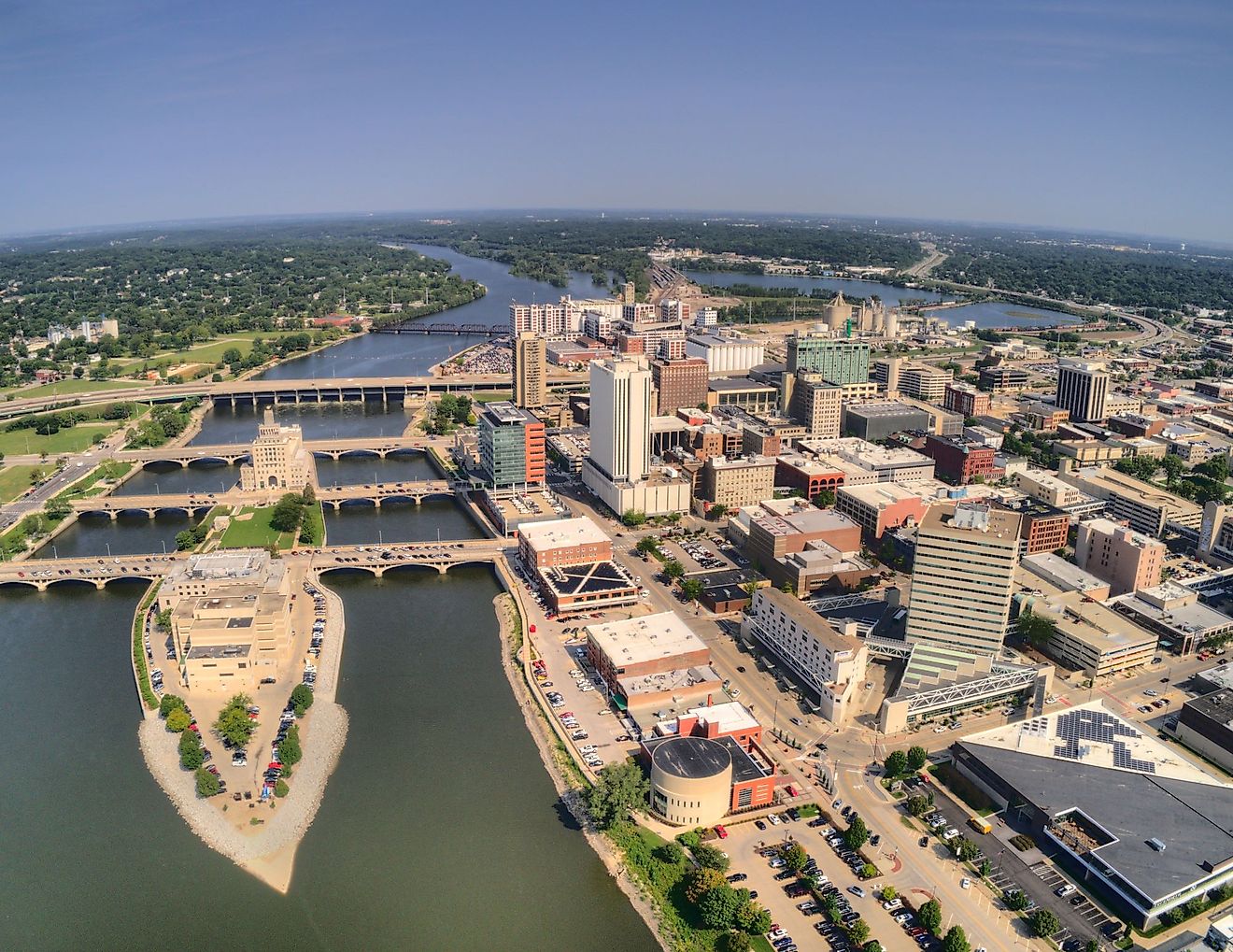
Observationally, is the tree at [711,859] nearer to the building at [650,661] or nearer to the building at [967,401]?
the building at [650,661]

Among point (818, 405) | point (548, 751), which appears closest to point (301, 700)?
point (548, 751)

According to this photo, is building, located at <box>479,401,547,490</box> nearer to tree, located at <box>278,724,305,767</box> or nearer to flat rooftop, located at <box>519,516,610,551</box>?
flat rooftop, located at <box>519,516,610,551</box>

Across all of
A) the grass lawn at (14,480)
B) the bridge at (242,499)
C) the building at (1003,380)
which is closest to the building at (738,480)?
the bridge at (242,499)

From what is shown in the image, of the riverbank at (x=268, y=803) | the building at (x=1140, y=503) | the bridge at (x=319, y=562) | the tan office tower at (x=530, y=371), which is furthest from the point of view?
the tan office tower at (x=530, y=371)

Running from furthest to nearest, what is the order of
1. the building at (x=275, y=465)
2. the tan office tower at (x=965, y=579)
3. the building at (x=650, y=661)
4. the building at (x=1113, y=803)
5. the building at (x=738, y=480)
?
the building at (x=275, y=465)
the building at (x=738, y=480)
the tan office tower at (x=965, y=579)
the building at (x=650, y=661)
the building at (x=1113, y=803)

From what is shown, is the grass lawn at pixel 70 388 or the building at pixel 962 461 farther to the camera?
the grass lawn at pixel 70 388

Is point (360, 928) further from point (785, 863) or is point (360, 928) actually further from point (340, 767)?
point (785, 863)

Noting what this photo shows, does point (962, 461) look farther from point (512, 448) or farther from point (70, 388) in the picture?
point (70, 388)

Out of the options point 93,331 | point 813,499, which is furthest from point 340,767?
point 93,331
